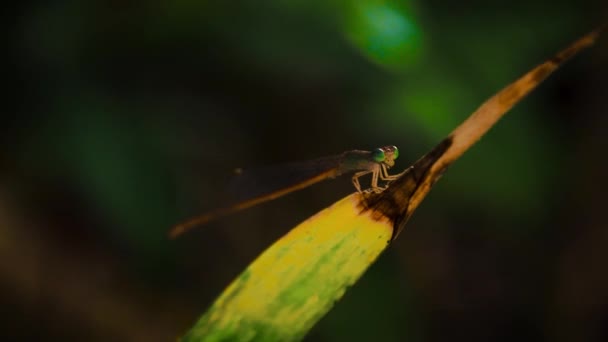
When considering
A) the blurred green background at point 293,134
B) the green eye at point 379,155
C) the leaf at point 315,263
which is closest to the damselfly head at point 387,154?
the green eye at point 379,155

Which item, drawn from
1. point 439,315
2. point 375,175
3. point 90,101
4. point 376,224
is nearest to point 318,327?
point 439,315

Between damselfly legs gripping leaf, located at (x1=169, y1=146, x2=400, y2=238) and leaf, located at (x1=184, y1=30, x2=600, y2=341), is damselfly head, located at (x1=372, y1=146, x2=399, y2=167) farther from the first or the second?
leaf, located at (x1=184, y1=30, x2=600, y2=341)

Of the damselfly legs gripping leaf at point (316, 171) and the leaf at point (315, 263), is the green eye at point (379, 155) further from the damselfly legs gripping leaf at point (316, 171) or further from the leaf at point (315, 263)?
the leaf at point (315, 263)

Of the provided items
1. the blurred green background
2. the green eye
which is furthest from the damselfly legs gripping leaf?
the blurred green background

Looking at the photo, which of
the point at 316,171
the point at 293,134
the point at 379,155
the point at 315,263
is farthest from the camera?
the point at 293,134

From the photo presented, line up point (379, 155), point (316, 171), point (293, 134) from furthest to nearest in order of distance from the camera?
point (293, 134), point (316, 171), point (379, 155)

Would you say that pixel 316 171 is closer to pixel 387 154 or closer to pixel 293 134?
pixel 387 154

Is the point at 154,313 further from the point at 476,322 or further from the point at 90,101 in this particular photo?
Answer: the point at 476,322

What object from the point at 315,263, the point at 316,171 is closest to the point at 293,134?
the point at 316,171

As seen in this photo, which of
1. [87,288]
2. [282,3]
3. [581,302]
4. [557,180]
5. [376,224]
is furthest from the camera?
[87,288]
